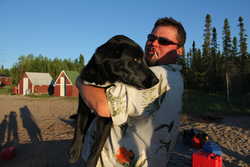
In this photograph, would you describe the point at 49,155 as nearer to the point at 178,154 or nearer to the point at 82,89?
the point at 178,154

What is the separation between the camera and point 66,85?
114ft

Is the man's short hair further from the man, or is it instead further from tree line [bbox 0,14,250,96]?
tree line [bbox 0,14,250,96]

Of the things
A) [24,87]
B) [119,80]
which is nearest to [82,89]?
[119,80]

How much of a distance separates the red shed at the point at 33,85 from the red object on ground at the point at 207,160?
40879 mm

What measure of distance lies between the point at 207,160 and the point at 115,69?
3983 mm

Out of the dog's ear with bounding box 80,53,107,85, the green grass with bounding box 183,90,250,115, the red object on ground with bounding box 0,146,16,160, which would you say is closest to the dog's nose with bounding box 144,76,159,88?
the dog's ear with bounding box 80,53,107,85

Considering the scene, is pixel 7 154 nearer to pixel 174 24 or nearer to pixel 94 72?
pixel 94 72

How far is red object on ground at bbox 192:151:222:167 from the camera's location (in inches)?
166

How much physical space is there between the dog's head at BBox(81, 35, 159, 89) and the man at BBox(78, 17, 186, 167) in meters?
0.05

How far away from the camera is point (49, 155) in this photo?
6.02 m

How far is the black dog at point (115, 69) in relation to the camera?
124 cm

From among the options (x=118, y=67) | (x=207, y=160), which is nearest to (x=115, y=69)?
(x=118, y=67)

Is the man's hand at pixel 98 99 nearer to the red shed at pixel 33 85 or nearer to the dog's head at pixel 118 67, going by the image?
the dog's head at pixel 118 67

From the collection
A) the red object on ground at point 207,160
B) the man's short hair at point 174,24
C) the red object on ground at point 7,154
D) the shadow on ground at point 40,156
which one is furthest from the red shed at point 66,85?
the man's short hair at point 174,24
